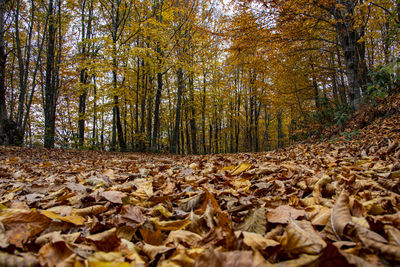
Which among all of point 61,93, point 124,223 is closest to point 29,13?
point 61,93

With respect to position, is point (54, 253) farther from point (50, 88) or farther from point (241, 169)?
point (50, 88)

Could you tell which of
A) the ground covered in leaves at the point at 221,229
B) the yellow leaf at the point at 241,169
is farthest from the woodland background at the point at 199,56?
the ground covered in leaves at the point at 221,229

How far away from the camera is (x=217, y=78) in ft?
48.8

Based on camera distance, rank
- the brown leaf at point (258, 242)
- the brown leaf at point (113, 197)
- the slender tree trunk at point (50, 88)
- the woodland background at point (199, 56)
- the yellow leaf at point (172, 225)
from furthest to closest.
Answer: the slender tree trunk at point (50, 88) → the woodland background at point (199, 56) → the brown leaf at point (113, 197) → the yellow leaf at point (172, 225) → the brown leaf at point (258, 242)

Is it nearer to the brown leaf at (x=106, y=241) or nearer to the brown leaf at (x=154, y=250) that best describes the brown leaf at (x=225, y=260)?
the brown leaf at (x=154, y=250)

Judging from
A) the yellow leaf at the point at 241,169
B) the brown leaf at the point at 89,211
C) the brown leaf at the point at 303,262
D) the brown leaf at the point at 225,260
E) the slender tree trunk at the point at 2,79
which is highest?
the slender tree trunk at the point at 2,79

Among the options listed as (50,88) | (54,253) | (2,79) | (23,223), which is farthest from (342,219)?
(50,88)

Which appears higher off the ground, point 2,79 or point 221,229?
point 2,79

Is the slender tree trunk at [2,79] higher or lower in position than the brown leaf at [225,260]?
higher

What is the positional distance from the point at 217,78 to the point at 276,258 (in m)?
14.8

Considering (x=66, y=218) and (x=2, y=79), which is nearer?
(x=66, y=218)

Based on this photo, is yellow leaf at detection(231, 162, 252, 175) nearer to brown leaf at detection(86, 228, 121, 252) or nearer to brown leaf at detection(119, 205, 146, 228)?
brown leaf at detection(119, 205, 146, 228)

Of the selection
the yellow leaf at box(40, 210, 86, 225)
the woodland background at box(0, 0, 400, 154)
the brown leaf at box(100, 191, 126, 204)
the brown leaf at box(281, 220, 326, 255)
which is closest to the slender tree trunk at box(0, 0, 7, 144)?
the woodland background at box(0, 0, 400, 154)

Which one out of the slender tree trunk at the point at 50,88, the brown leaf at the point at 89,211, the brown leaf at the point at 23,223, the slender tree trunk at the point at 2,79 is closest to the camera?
the brown leaf at the point at 23,223
